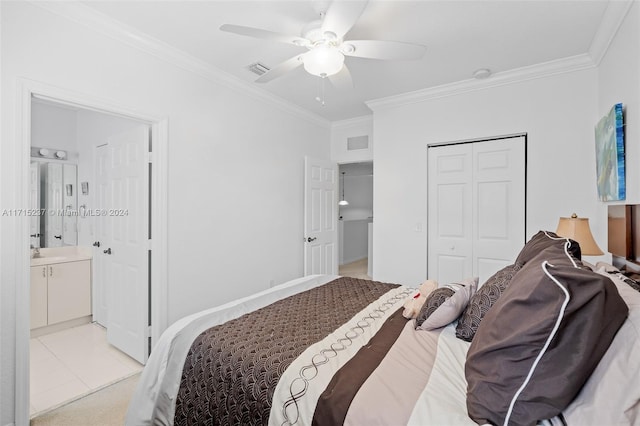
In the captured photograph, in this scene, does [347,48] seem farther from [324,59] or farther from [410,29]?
[410,29]

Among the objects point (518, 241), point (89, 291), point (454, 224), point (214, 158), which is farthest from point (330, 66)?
point (89, 291)

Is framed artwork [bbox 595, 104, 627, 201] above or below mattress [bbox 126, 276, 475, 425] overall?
above

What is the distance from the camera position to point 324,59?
6.48ft

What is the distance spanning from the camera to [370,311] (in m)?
1.98

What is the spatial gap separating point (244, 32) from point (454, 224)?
2.83 metres

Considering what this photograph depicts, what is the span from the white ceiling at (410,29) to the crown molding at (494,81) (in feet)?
0.31

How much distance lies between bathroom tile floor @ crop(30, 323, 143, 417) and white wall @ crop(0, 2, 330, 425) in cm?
47

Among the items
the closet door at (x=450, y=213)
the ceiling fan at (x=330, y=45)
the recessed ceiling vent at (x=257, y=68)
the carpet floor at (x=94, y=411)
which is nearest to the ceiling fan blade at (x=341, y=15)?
the ceiling fan at (x=330, y=45)

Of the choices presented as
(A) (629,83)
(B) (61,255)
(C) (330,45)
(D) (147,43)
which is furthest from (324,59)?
(B) (61,255)

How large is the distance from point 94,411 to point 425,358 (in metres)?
2.24

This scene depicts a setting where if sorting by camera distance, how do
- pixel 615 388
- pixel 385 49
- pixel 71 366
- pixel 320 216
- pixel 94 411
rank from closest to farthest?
pixel 615 388 < pixel 385 49 < pixel 94 411 < pixel 71 366 < pixel 320 216

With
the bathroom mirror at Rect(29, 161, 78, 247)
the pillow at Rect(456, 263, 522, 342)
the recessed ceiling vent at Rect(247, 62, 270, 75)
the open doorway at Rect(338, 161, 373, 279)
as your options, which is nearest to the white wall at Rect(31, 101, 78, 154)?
the bathroom mirror at Rect(29, 161, 78, 247)

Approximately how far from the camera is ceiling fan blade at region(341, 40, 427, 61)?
1.88 m

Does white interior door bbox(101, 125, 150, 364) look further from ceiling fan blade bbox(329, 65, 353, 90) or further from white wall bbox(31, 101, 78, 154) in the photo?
ceiling fan blade bbox(329, 65, 353, 90)
